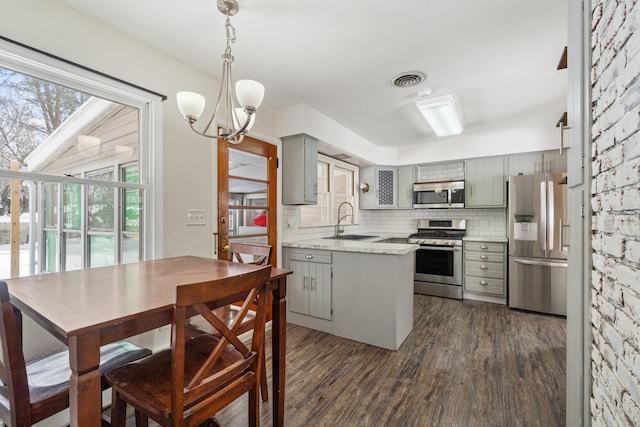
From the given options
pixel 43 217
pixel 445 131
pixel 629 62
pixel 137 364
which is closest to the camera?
pixel 629 62

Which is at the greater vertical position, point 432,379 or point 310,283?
point 310,283

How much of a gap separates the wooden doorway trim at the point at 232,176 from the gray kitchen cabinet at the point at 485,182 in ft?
9.84

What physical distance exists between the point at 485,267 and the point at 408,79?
9.25 ft

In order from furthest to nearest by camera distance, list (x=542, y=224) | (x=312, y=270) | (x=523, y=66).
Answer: (x=542, y=224) < (x=312, y=270) < (x=523, y=66)

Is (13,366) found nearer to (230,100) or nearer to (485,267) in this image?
(230,100)

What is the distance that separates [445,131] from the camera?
12.1 feet

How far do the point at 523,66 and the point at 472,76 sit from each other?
38 centimetres

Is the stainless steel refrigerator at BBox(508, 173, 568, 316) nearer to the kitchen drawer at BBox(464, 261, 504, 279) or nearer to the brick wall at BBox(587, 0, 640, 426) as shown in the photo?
the kitchen drawer at BBox(464, 261, 504, 279)

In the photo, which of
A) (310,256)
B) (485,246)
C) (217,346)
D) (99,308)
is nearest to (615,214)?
(217,346)

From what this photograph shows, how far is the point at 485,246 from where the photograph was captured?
392 cm

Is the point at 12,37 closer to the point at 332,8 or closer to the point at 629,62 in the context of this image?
the point at 332,8

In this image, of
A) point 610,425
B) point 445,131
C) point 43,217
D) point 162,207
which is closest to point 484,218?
point 445,131

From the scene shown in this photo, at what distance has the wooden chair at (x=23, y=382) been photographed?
3.09 feet

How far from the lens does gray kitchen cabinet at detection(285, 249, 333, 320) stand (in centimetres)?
292
